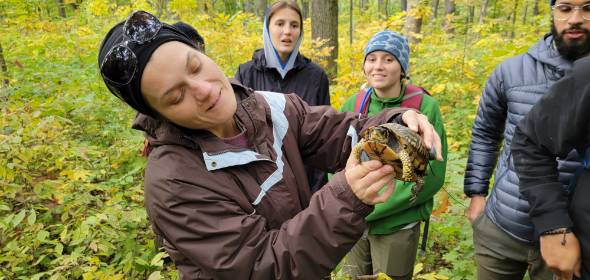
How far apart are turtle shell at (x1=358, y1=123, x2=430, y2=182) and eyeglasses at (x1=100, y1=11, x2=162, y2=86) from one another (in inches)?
33.5

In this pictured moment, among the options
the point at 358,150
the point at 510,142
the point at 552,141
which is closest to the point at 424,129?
the point at 358,150

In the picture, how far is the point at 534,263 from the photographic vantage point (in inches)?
91.1

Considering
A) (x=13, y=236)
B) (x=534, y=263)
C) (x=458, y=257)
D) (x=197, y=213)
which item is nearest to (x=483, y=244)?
(x=534, y=263)

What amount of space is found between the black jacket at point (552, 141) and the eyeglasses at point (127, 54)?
195 cm

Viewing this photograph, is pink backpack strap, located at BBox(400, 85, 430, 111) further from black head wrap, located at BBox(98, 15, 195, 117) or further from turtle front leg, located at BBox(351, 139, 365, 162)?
black head wrap, located at BBox(98, 15, 195, 117)

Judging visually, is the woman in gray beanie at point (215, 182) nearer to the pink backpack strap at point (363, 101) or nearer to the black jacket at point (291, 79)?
the pink backpack strap at point (363, 101)

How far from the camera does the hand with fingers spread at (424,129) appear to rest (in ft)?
4.56

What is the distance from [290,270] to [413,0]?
26.8 feet

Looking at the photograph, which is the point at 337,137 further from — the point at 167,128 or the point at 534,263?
the point at 534,263

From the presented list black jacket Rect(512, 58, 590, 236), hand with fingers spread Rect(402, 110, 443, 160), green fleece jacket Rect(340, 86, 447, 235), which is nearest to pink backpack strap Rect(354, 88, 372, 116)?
green fleece jacket Rect(340, 86, 447, 235)

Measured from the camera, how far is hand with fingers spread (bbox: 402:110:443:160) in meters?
1.39

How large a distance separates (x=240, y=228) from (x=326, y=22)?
22.2 feet

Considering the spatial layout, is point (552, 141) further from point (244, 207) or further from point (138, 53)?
point (138, 53)

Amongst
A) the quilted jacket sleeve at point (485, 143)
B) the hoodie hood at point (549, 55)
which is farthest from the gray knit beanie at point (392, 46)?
the hoodie hood at point (549, 55)
